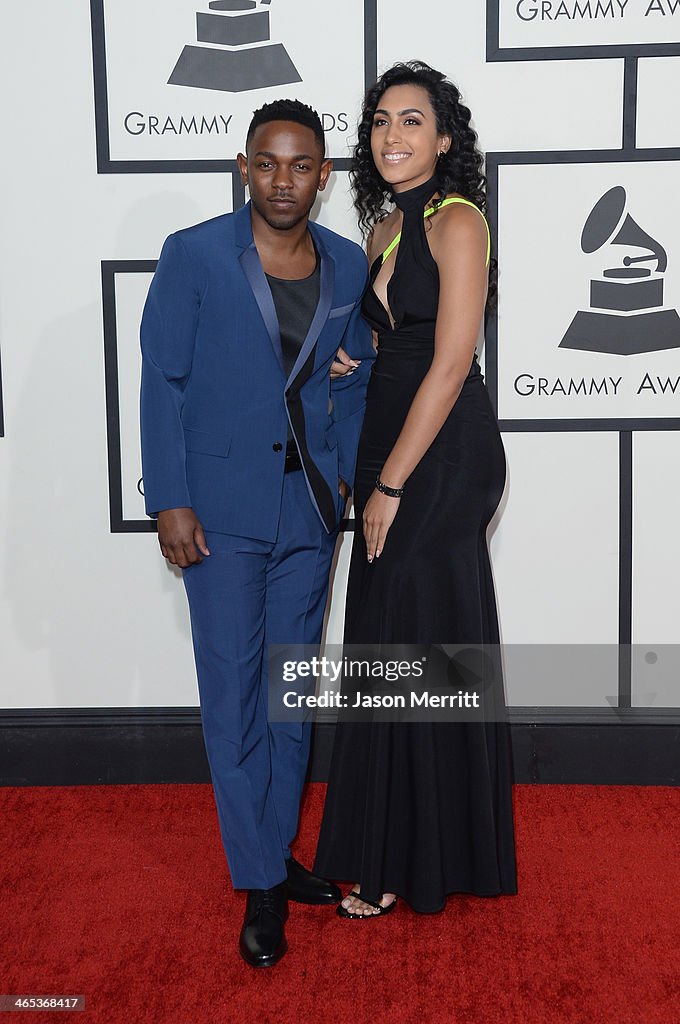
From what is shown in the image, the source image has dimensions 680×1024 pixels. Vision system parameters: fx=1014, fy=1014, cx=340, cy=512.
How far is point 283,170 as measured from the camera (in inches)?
85.7

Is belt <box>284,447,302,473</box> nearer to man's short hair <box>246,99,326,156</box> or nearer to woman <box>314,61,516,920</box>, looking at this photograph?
woman <box>314,61,516,920</box>

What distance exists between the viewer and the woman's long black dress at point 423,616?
2312 millimetres

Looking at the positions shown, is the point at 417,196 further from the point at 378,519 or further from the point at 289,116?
the point at 378,519

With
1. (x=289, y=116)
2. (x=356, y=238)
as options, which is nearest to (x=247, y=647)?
(x=289, y=116)

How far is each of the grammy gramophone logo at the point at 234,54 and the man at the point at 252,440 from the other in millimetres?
648

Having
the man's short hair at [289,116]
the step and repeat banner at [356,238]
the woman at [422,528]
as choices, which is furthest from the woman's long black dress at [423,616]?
the step and repeat banner at [356,238]

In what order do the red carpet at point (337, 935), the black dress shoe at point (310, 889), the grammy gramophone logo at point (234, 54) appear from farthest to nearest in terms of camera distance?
the grammy gramophone logo at point (234, 54), the black dress shoe at point (310, 889), the red carpet at point (337, 935)

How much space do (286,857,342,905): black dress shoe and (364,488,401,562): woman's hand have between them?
→ 801 mm

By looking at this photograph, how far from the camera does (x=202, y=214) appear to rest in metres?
2.94

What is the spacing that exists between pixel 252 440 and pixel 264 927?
108 centimetres

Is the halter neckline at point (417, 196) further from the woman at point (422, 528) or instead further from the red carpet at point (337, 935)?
the red carpet at point (337, 935)

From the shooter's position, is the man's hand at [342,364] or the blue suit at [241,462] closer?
the blue suit at [241,462]

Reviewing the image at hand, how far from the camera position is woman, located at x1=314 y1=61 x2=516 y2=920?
2.29 metres

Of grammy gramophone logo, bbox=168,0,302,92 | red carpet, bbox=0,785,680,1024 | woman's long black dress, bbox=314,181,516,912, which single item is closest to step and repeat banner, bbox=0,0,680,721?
grammy gramophone logo, bbox=168,0,302,92
